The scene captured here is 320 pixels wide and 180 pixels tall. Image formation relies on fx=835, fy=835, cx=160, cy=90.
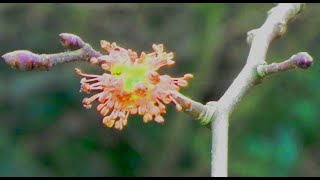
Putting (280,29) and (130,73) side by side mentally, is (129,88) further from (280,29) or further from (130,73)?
(280,29)

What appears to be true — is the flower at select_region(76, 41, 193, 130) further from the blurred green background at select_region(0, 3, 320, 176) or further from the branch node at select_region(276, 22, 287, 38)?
the blurred green background at select_region(0, 3, 320, 176)

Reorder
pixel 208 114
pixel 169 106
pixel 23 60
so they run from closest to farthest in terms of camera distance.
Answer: pixel 23 60 < pixel 208 114 < pixel 169 106

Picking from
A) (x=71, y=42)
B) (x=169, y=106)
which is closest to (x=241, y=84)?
(x=71, y=42)

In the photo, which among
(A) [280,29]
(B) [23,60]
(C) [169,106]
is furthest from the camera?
(C) [169,106]

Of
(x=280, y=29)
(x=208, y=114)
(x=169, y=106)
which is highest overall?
(x=169, y=106)

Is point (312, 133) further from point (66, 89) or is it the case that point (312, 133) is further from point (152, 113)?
point (152, 113)

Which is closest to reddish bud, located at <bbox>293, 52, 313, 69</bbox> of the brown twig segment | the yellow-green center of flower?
the brown twig segment
